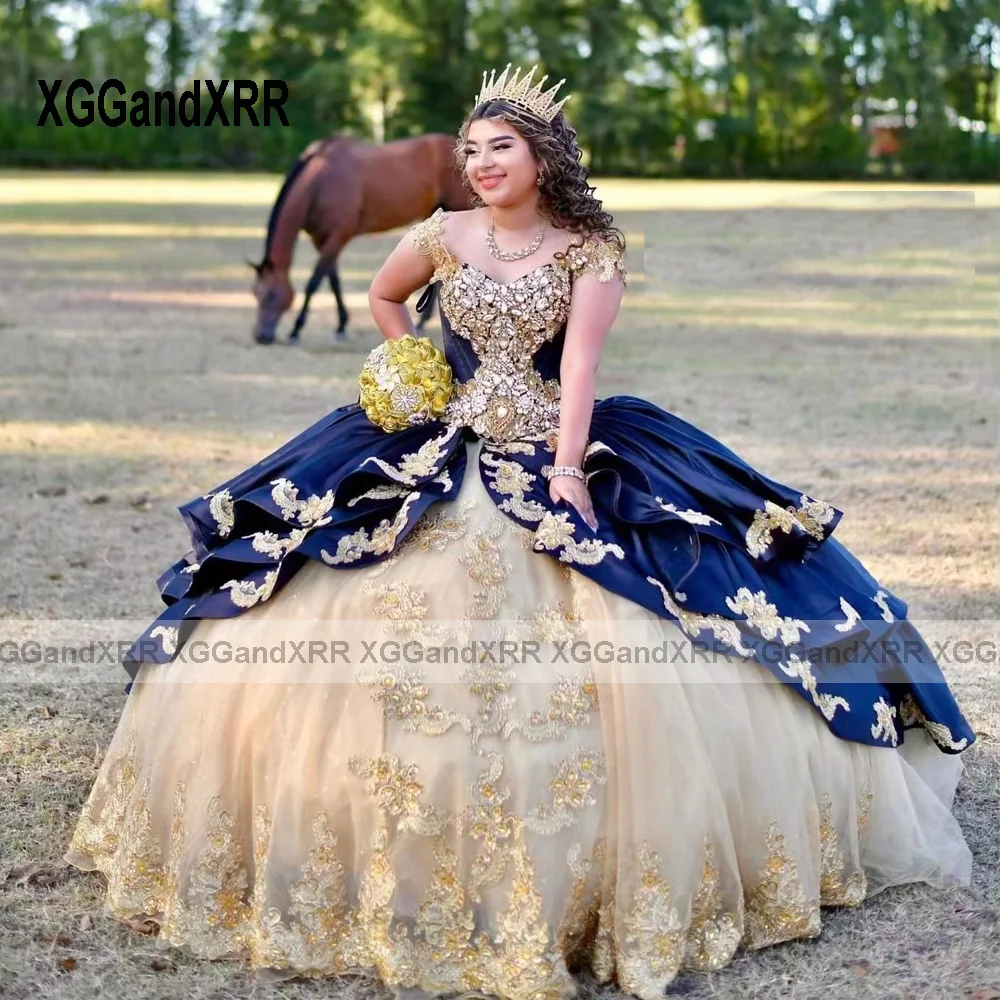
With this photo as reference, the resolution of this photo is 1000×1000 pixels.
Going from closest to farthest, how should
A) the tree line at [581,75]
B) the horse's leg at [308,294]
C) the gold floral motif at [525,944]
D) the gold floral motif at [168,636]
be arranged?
1. the gold floral motif at [525,944]
2. the gold floral motif at [168,636]
3. the horse's leg at [308,294]
4. the tree line at [581,75]

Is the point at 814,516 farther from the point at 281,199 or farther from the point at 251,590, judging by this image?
the point at 281,199

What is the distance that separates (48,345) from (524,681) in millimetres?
10245

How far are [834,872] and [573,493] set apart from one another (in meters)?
1.08

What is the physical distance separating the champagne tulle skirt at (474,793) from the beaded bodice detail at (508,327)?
0.25 meters

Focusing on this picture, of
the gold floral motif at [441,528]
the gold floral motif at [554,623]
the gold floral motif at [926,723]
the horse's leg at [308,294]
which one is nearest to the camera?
the gold floral motif at [554,623]

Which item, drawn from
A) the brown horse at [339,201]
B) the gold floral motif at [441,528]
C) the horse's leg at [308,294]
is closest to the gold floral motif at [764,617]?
the gold floral motif at [441,528]

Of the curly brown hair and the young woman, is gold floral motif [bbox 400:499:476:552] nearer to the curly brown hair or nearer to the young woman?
the young woman

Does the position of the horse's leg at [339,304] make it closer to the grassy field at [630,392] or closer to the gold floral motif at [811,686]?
the grassy field at [630,392]

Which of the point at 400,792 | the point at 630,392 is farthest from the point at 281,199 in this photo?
the point at 400,792

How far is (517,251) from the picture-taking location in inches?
137

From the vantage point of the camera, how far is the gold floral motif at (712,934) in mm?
3098

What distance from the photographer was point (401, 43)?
3472 cm

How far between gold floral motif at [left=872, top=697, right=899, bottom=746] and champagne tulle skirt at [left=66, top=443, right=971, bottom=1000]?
0.51 ft

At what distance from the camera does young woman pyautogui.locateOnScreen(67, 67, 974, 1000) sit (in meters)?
2.97
